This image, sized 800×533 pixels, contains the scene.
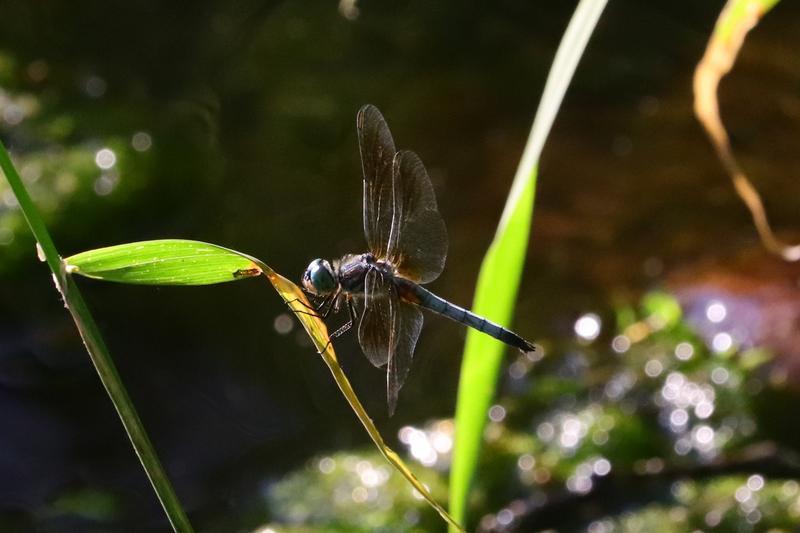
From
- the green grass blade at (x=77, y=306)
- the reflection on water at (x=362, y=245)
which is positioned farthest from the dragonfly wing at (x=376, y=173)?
the green grass blade at (x=77, y=306)

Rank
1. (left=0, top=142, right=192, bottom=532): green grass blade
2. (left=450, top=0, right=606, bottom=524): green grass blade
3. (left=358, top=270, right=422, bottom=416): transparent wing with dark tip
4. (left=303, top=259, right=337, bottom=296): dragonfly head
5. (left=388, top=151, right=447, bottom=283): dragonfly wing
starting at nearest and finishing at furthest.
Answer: (left=0, top=142, right=192, bottom=532): green grass blade
(left=450, top=0, right=606, bottom=524): green grass blade
(left=358, top=270, right=422, bottom=416): transparent wing with dark tip
(left=388, top=151, right=447, bottom=283): dragonfly wing
(left=303, top=259, right=337, bottom=296): dragonfly head

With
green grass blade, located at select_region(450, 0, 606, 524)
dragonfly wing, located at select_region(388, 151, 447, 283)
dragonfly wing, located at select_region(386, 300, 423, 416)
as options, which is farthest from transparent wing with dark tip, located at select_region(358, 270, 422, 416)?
green grass blade, located at select_region(450, 0, 606, 524)

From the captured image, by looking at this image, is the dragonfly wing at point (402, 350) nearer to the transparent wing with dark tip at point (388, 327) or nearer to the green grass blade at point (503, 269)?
the transparent wing with dark tip at point (388, 327)

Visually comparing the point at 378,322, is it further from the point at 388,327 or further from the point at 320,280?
the point at 320,280

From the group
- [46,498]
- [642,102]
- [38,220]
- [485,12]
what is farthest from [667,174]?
[38,220]

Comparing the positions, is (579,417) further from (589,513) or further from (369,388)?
(369,388)

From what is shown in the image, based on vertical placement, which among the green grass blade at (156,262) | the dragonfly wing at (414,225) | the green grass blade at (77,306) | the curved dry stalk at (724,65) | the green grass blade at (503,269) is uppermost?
the curved dry stalk at (724,65)

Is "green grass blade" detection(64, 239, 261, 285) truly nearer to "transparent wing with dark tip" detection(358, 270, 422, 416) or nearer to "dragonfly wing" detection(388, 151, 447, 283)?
"transparent wing with dark tip" detection(358, 270, 422, 416)

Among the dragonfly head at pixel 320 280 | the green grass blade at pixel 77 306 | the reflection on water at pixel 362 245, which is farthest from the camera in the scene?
the reflection on water at pixel 362 245
